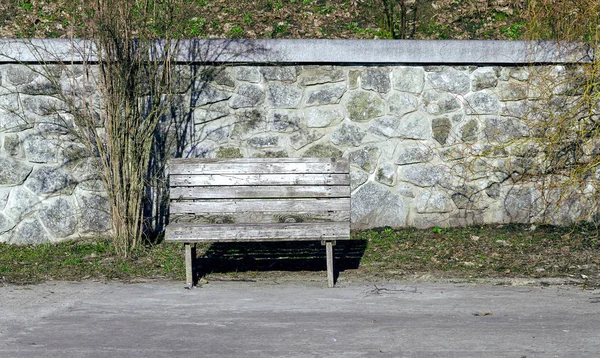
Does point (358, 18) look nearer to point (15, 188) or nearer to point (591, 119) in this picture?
point (591, 119)

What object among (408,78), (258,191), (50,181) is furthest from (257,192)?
(50,181)

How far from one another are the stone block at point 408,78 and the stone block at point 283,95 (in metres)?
0.99

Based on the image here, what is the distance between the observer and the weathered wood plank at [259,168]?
22.1 ft

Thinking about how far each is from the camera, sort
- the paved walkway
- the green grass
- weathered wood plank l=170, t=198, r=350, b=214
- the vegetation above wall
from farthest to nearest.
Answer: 1. the vegetation above wall
2. the green grass
3. weathered wood plank l=170, t=198, r=350, b=214
4. the paved walkway

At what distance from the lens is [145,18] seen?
7289 mm

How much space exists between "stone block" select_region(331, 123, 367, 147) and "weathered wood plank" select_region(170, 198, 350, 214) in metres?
1.66

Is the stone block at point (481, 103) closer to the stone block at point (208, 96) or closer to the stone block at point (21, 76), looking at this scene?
the stone block at point (208, 96)

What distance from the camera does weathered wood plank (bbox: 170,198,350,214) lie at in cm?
670

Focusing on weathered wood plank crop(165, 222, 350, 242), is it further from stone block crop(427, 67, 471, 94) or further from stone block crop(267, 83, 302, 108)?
stone block crop(427, 67, 471, 94)

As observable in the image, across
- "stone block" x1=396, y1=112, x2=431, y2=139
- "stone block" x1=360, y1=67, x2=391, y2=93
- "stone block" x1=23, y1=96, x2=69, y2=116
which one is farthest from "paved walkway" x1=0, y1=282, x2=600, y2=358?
"stone block" x1=360, y1=67, x2=391, y2=93

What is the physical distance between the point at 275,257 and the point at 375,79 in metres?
2.10

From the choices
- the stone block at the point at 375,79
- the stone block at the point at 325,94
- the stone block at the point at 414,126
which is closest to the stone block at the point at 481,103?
the stone block at the point at 414,126

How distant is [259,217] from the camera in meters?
6.82

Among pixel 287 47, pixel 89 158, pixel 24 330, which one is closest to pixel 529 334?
pixel 24 330
